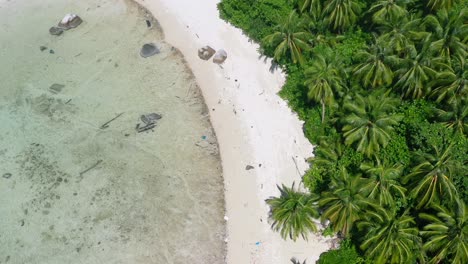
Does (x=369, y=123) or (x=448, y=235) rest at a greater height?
(x=369, y=123)

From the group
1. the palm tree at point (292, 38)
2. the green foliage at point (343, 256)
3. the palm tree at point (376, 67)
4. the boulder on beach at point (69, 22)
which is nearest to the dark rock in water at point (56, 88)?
the boulder on beach at point (69, 22)

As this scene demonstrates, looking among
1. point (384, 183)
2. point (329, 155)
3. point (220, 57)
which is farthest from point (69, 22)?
point (384, 183)

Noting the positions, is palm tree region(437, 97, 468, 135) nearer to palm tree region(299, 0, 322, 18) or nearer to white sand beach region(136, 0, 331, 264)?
white sand beach region(136, 0, 331, 264)

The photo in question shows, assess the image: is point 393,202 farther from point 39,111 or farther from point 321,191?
point 39,111

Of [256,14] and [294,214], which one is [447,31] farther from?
[294,214]

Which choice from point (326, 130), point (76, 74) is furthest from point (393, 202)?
point (76, 74)

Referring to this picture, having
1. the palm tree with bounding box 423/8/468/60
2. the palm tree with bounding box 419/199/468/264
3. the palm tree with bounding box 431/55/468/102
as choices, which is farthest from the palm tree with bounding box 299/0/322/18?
the palm tree with bounding box 419/199/468/264

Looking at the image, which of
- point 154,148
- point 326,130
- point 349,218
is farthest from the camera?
point 154,148
